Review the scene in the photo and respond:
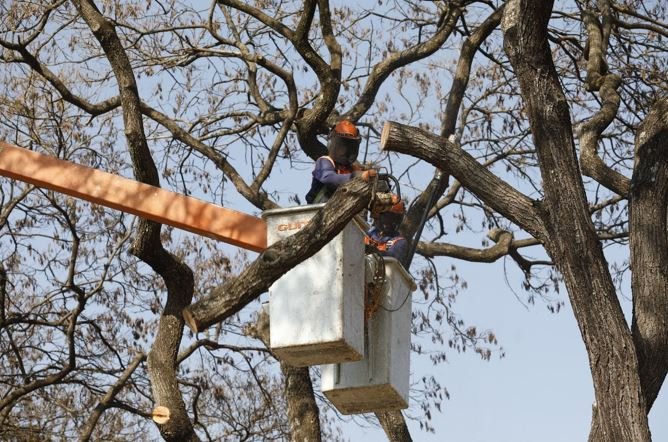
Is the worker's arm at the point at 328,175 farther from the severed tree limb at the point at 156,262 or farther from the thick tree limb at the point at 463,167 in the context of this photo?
the severed tree limb at the point at 156,262

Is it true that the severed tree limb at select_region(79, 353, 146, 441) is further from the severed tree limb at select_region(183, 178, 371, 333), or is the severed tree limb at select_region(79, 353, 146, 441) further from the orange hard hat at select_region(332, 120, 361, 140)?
the severed tree limb at select_region(183, 178, 371, 333)

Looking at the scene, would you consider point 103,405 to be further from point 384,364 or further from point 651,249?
point 651,249

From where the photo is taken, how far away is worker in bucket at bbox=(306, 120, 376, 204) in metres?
8.13

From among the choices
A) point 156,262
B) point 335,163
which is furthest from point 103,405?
point 335,163

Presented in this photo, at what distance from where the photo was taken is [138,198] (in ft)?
28.4

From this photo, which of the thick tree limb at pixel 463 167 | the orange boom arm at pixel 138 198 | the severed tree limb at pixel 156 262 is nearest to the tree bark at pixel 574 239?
the thick tree limb at pixel 463 167

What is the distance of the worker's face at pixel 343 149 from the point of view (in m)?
8.27

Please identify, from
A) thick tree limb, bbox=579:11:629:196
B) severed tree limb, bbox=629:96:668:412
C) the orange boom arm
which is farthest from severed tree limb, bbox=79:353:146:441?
severed tree limb, bbox=629:96:668:412

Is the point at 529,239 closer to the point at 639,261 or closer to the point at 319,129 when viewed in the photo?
the point at 319,129

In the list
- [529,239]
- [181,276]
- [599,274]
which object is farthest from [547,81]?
[529,239]

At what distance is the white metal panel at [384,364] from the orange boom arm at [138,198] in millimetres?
867

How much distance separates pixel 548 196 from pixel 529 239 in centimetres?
483

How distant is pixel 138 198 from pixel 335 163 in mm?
1289

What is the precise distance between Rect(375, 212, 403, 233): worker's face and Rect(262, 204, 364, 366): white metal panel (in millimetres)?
1061
